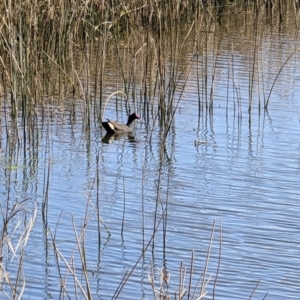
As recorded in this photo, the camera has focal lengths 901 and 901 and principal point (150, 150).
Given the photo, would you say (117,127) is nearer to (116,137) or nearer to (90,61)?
(116,137)

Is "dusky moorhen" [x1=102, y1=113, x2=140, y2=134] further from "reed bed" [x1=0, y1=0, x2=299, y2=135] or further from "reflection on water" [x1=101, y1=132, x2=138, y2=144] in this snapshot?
"reed bed" [x1=0, y1=0, x2=299, y2=135]

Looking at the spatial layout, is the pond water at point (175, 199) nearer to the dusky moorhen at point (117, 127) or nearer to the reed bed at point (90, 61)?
the dusky moorhen at point (117, 127)

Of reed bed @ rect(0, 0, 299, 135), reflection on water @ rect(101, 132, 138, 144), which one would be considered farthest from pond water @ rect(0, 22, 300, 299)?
reed bed @ rect(0, 0, 299, 135)

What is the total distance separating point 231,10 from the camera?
57.4ft

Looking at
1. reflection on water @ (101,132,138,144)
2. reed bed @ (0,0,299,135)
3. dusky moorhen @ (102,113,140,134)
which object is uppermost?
reed bed @ (0,0,299,135)

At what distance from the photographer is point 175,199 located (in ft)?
22.6

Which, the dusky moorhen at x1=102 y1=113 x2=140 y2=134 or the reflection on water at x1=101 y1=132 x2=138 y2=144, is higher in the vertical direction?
the dusky moorhen at x1=102 y1=113 x2=140 y2=134

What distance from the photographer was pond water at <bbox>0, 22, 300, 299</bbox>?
5.25 metres

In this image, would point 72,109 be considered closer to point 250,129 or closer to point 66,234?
point 250,129

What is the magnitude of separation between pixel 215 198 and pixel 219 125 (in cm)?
262

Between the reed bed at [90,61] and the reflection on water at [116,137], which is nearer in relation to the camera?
the reed bed at [90,61]

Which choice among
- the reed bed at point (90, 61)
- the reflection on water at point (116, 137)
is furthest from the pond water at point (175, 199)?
the reed bed at point (90, 61)

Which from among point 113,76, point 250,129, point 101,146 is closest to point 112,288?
point 101,146

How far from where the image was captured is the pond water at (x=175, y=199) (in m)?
5.25
